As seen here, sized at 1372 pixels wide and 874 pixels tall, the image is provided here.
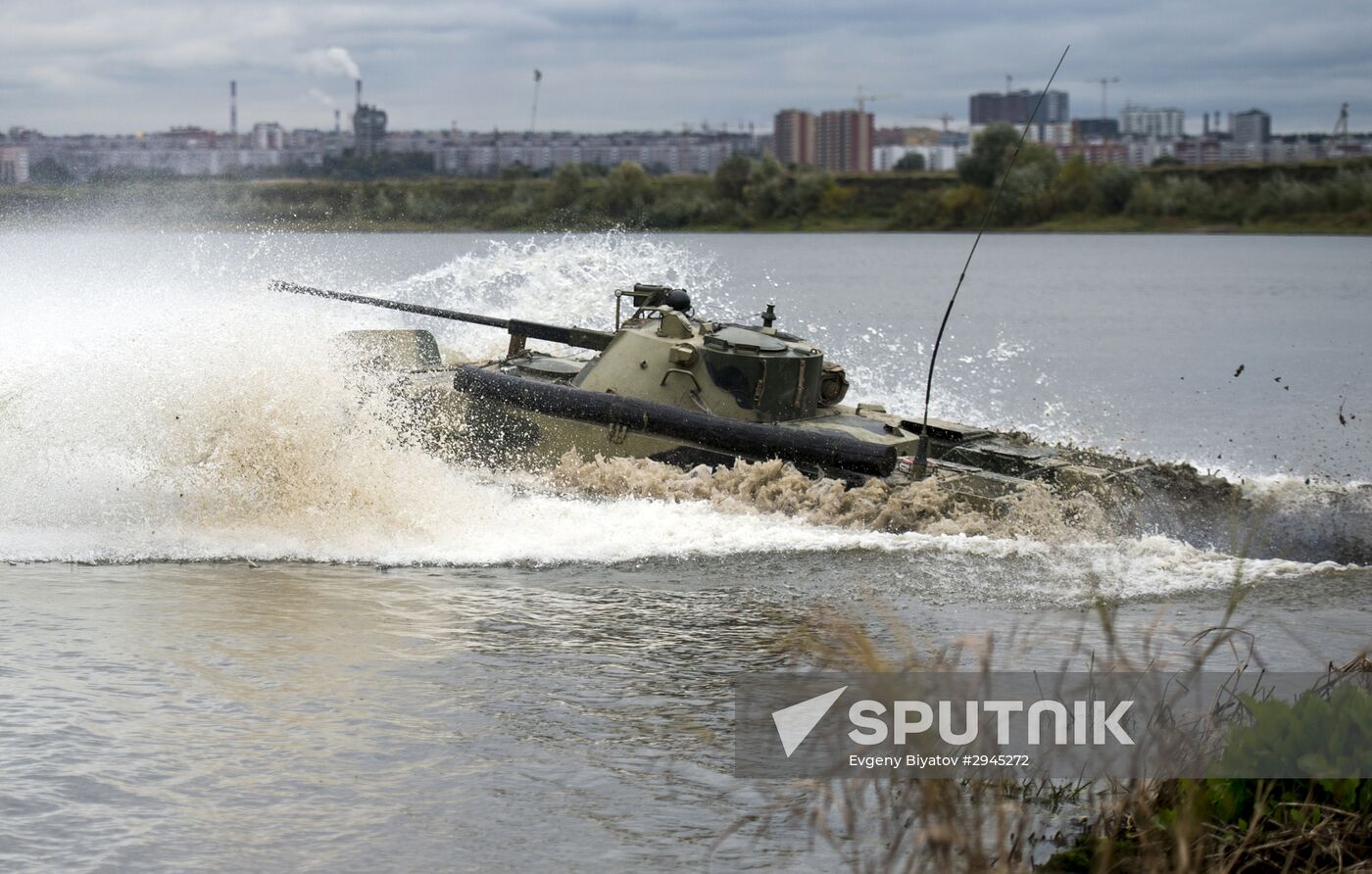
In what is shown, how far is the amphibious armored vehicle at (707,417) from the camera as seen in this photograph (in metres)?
16.1

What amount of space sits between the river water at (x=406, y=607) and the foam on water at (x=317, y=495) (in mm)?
46

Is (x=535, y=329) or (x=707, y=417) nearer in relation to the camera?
(x=707, y=417)

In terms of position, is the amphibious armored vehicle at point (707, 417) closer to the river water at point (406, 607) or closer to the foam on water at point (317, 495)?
the foam on water at point (317, 495)

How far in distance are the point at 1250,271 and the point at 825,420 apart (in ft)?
228

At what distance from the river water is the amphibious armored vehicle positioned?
2.10 ft

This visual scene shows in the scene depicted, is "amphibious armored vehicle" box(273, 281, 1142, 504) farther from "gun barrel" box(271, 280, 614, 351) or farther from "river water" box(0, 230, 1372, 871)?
"river water" box(0, 230, 1372, 871)

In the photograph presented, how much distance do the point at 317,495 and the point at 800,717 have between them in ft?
22.9

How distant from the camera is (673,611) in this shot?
42.5 feet

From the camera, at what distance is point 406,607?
12883 mm

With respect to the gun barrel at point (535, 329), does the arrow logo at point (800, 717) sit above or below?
below

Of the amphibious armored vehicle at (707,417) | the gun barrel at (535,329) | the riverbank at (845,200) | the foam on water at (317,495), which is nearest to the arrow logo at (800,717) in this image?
the foam on water at (317,495)

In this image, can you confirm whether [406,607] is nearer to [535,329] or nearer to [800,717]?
[800,717]

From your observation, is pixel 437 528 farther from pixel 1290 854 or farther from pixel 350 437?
Answer: pixel 1290 854

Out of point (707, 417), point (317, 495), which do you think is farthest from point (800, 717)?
point (317, 495)
